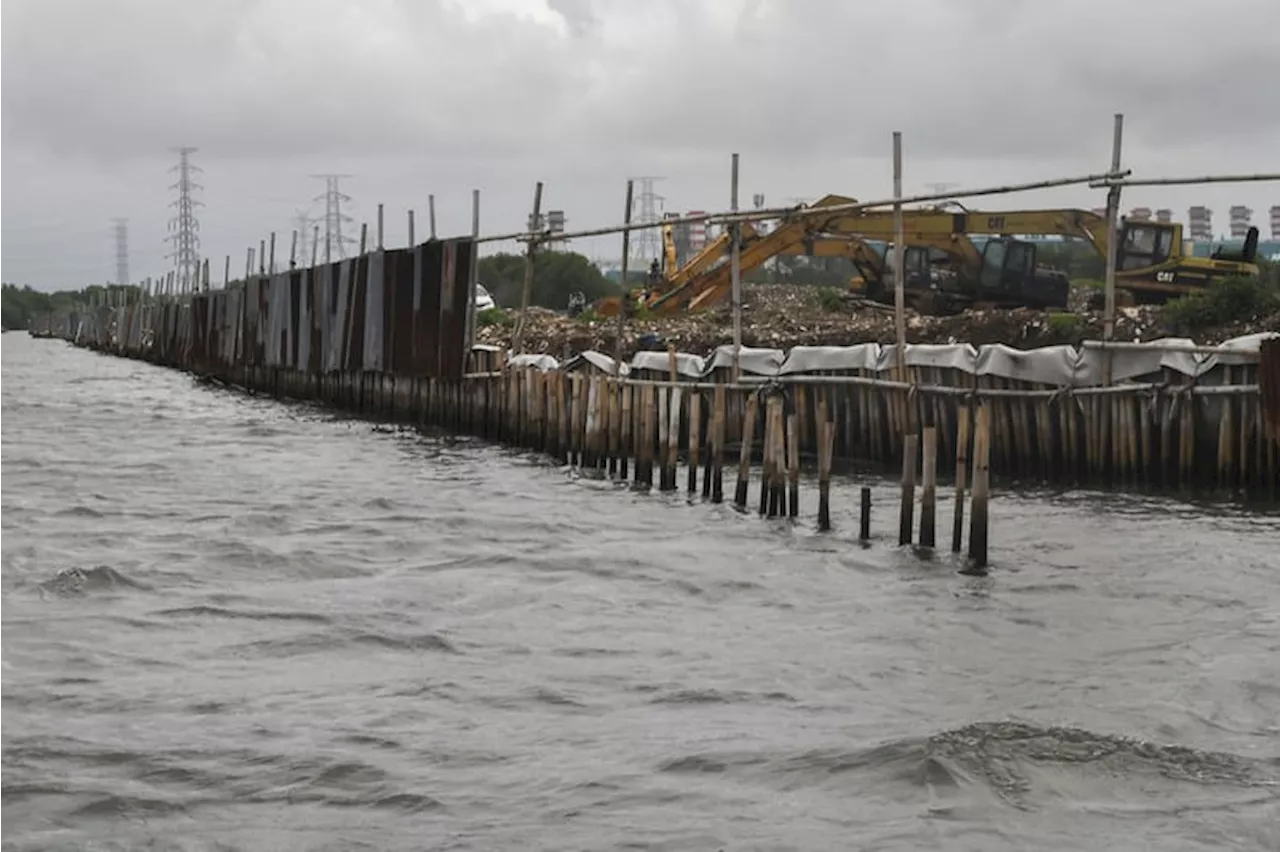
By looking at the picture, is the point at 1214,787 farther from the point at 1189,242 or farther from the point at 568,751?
the point at 1189,242

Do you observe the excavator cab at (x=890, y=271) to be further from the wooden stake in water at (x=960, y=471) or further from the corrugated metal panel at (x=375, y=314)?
the wooden stake in water at (x=960, y=471)

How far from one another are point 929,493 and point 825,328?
1827 centimetres

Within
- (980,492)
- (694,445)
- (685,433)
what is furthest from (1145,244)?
(980,492)

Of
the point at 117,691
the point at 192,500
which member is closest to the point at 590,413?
the point at 192,500

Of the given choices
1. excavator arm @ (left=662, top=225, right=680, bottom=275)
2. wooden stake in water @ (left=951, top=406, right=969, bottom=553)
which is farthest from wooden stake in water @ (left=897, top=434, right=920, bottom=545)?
excavator arm @ (left=662, top=225, right=680, bottom=275)

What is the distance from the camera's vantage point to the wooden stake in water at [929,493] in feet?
44.2

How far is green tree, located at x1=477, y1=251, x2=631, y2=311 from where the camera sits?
235ft

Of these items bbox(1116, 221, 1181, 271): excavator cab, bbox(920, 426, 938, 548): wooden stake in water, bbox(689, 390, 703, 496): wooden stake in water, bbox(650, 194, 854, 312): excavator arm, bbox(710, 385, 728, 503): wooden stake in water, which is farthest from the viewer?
bbox(1116, 221, 1181, 271): excavator cab

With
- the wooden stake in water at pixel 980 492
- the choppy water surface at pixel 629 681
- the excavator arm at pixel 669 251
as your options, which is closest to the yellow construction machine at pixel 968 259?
the excavator arm at pixel 669 251

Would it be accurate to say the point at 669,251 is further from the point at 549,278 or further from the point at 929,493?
the point at 549,278

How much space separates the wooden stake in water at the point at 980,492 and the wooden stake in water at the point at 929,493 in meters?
0.36

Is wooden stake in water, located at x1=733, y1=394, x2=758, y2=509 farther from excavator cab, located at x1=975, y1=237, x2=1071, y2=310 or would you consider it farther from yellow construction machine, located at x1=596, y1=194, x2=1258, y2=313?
excavator cab, located at x1=975, y1=237, x2=1071, y2=310

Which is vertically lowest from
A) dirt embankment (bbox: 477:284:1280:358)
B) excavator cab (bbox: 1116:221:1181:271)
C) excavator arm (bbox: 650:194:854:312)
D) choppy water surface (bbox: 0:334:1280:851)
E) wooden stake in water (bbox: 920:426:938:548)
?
choppy water surface (bbox: 0:334:1280:851)

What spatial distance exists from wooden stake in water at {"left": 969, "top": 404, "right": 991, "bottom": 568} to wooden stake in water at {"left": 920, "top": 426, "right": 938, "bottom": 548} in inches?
14.1
